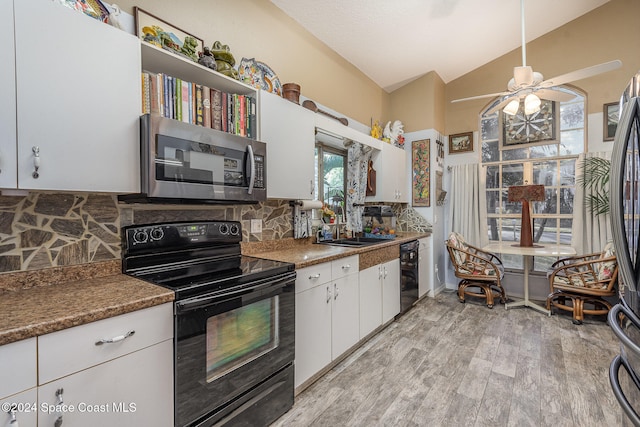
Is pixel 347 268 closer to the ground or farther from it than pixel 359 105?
closer to the ground

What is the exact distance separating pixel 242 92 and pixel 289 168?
621mm

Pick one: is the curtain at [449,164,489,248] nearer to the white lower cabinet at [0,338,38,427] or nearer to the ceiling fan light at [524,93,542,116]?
the ceiling fan light at [524,93,542,116]

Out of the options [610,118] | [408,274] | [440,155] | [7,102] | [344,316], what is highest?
Answer: [610,118]

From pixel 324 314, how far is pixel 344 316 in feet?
0.98

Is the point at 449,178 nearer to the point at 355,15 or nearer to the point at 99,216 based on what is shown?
the point at 355,15

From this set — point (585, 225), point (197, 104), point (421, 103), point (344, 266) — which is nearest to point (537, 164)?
point (585, 225)

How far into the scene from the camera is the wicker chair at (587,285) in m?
3.24

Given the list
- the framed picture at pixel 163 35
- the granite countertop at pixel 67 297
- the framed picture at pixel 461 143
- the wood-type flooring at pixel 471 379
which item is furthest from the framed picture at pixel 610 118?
the granite countertop at pixel 67 297

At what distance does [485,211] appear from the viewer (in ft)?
14.6

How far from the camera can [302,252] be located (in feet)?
7.99

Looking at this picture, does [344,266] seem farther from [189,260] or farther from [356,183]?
[356,183]

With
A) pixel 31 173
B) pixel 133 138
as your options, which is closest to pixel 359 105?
pixel 133 138

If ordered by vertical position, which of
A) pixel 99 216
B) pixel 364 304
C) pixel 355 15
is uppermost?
pixel 355 15

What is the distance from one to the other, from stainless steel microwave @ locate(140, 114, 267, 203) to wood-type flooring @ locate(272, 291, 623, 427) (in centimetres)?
144
